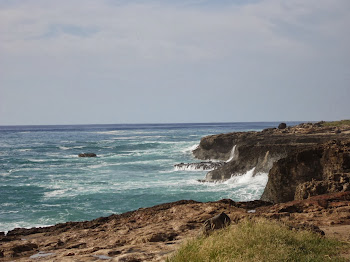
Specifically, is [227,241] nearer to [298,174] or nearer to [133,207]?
[298,174]

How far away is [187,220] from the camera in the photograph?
37.7ft

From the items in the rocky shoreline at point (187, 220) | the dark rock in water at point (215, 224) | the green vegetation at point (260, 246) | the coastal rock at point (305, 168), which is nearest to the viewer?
the green vegetation at point (260, 246)

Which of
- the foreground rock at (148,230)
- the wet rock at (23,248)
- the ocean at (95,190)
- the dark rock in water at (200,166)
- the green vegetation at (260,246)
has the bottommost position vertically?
the ocean at (95,190)

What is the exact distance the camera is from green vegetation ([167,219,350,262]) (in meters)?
7.38

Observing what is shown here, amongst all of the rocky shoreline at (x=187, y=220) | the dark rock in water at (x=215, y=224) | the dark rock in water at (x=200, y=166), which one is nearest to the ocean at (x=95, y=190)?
the dark rock in water at (x=200, y=166)

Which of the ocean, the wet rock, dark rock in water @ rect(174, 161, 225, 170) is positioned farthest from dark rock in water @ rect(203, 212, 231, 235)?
dark rock in water @ rect(174, 161, 225, 170)

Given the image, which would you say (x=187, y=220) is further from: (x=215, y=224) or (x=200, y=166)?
(x=200, y=166)

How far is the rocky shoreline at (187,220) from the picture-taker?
31.3ft

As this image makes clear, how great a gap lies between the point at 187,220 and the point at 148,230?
116 centimetres

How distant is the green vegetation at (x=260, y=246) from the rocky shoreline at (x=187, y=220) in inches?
30.9

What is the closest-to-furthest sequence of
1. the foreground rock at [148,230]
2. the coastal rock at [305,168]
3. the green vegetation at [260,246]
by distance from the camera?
the green vegetation at [260,246] → the foreground rock at [148,230] → the coastal rock at [305,168]

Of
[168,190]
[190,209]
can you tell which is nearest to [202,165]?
[168,190]

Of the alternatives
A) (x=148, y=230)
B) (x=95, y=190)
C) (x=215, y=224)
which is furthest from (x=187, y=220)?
(x=95, y=190)

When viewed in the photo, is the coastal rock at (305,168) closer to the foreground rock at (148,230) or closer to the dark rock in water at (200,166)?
the foreground rock at (148,230)
